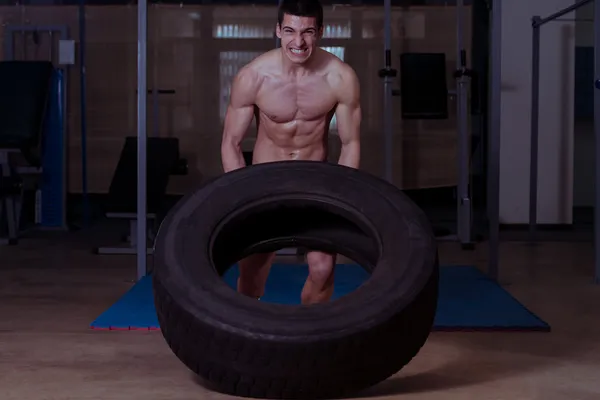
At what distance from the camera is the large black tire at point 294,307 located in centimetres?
210

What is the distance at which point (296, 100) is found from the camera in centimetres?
280

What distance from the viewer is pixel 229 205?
8.11 feet

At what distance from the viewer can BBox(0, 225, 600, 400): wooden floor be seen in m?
2.38

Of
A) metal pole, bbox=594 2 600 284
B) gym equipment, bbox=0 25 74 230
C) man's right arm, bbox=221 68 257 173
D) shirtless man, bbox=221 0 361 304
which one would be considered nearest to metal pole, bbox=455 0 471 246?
metal pole, bbox=594 2 600 284

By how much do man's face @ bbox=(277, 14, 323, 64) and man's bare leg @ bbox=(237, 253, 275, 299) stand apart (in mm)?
668

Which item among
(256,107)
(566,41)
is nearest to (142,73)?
(256,107)

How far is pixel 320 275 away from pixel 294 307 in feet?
2.14

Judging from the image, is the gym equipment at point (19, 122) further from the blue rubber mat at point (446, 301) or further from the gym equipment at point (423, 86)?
the gym equipment at point (423, 86)

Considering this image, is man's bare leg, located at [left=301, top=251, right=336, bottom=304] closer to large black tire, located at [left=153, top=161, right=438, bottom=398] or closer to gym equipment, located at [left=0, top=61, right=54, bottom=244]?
large black tire, located at [left=153, top=161, right=438, bottom=398]

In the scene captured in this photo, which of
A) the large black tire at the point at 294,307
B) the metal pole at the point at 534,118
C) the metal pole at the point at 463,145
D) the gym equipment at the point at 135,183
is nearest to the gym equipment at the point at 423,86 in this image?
the metal pole at the point at 463,145

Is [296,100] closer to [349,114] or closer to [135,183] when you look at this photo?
[349,114]

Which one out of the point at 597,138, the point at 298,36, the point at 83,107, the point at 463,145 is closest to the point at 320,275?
the point at 298,36

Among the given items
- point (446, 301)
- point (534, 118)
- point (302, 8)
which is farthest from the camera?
point (534, 118)

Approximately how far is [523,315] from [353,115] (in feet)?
3.80
